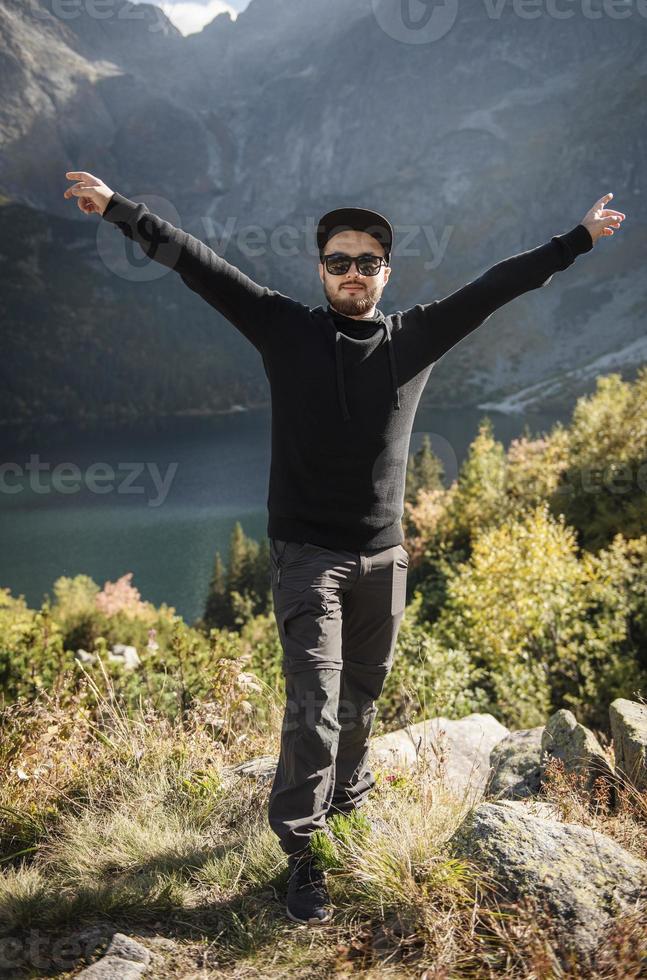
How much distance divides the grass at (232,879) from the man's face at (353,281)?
76.0 inches

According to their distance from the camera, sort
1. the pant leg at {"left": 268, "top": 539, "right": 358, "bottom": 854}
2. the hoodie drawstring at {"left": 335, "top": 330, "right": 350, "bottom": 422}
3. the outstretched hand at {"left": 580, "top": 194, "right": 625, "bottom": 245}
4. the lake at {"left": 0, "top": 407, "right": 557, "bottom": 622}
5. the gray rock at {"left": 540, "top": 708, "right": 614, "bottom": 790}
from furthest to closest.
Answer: the lake at {"left": 0, "top": 407, "right": 557, "bottom": 622}, the gray rock at {"left": 540, "top": 708, "right": 614, "bottom": 790}, the outstretched hand at {"left": 580, "top": 194, "right": 625, "bottom": 245}, the hoodie drawstring at {"left": 335, "top": 330, "right": 350, "bottom": 422}, the pant leg at {"left": 268, "top": 539, "right": 358, "bottom": 854}

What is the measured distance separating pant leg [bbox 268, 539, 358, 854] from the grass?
0.47 ft

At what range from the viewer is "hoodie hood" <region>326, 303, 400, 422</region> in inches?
98.8

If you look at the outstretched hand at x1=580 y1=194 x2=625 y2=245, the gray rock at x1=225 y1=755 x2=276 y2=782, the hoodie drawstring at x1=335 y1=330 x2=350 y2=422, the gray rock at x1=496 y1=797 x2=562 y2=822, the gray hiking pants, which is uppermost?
the outstretched hand at x1=580 y1=194 x2=625 y2=245

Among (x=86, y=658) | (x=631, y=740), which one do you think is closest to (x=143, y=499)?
(x=86, y=658)

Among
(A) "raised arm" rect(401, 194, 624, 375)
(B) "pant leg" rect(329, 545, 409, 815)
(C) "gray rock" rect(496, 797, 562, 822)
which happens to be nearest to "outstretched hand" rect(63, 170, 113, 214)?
(A) "raised arm" rect(401, 194, 624, 375)

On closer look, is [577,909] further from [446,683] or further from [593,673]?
[593,673]

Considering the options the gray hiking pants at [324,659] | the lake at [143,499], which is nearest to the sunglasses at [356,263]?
the gray hiking pants at [324,659]

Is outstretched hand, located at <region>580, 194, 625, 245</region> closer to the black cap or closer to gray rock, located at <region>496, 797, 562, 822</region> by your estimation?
the black cap

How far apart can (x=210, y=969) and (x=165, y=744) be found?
1410mm

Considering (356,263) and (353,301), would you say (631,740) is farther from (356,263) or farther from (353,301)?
(356,263)

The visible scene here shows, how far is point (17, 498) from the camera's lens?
254ft

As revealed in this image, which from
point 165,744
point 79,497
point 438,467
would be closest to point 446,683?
point 165,744

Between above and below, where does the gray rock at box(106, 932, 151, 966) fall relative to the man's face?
below
